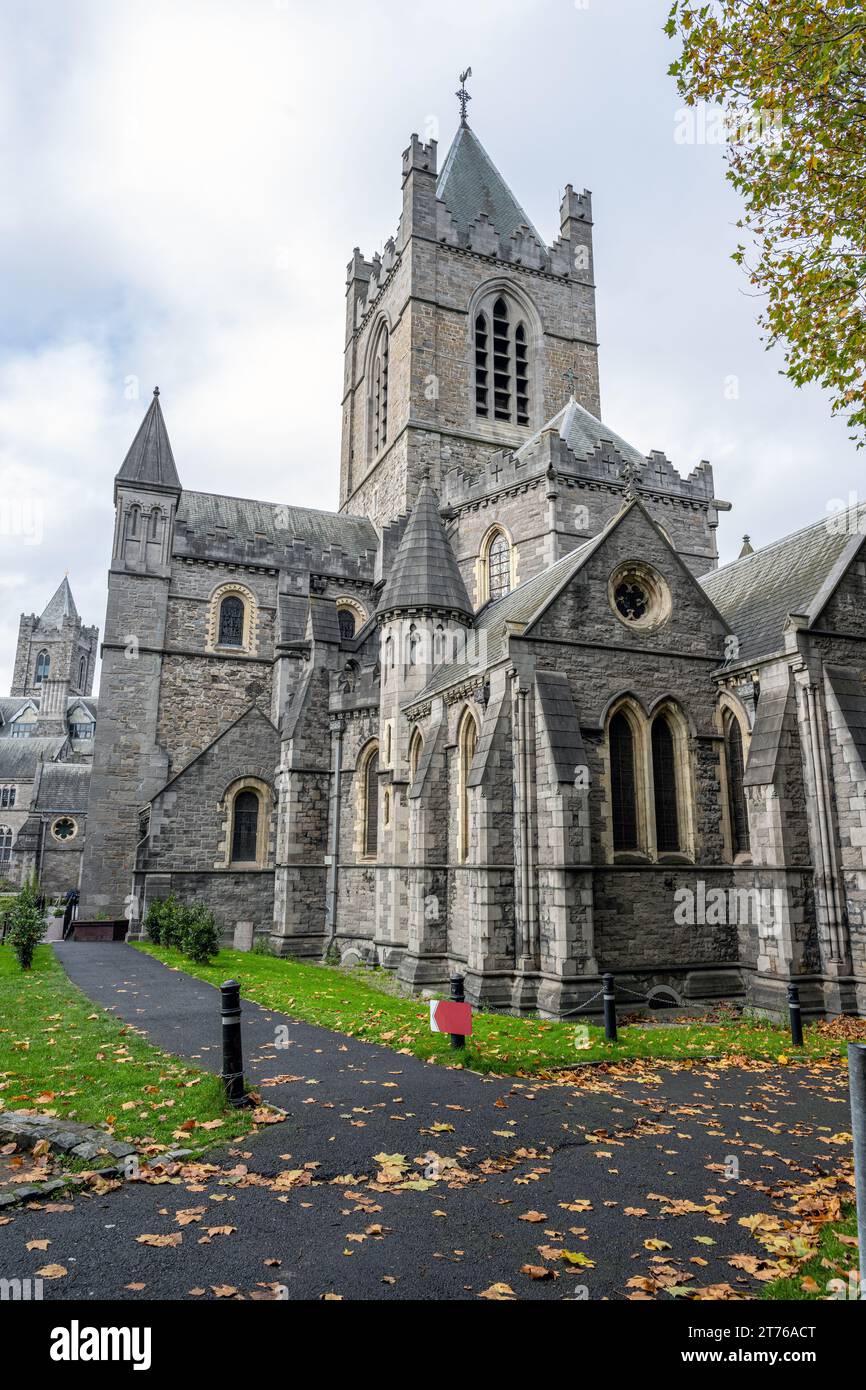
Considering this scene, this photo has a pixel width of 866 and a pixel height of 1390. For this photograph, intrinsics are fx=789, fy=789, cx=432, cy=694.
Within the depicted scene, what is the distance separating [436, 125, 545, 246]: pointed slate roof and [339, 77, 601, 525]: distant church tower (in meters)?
0.09

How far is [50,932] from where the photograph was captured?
3056cm

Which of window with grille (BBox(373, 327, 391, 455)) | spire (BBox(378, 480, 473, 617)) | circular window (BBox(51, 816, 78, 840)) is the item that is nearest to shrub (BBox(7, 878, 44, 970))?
spire (BBox(378, 480, 473, 617))

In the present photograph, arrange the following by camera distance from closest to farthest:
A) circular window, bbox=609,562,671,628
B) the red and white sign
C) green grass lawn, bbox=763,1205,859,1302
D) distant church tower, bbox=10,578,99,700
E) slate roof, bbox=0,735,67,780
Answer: green grass lawn, bbox=763,1205,859,1302 < the red and white sign < circular window, bbox=609,562,671,628 < slate roof, bbox=0,735,67,780 < distant church tower, bbox=10,578,99,700

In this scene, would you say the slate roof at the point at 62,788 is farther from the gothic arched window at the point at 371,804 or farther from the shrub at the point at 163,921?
the gothic arched window at the point at 371,804

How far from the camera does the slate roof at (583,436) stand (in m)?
27.0

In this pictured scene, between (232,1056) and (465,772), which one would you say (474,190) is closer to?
(465,772)

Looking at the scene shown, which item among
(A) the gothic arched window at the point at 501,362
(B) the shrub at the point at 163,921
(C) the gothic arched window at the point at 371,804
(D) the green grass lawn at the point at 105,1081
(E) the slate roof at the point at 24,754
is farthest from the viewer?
(E) the slate roof at the point at 24,754

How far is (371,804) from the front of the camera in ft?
77.0

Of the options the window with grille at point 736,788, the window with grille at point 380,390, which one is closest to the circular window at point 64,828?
the window with grille at point 380,390

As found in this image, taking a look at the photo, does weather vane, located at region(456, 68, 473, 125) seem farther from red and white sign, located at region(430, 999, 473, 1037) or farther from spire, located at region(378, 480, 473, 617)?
red and white sign, located at region(430, 999, 473, 1037)

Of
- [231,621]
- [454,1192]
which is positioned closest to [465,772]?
[454,1192]

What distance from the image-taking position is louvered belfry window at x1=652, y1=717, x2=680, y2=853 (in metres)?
16.0

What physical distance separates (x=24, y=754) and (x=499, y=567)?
5631cm

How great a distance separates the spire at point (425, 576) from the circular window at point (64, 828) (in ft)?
135
